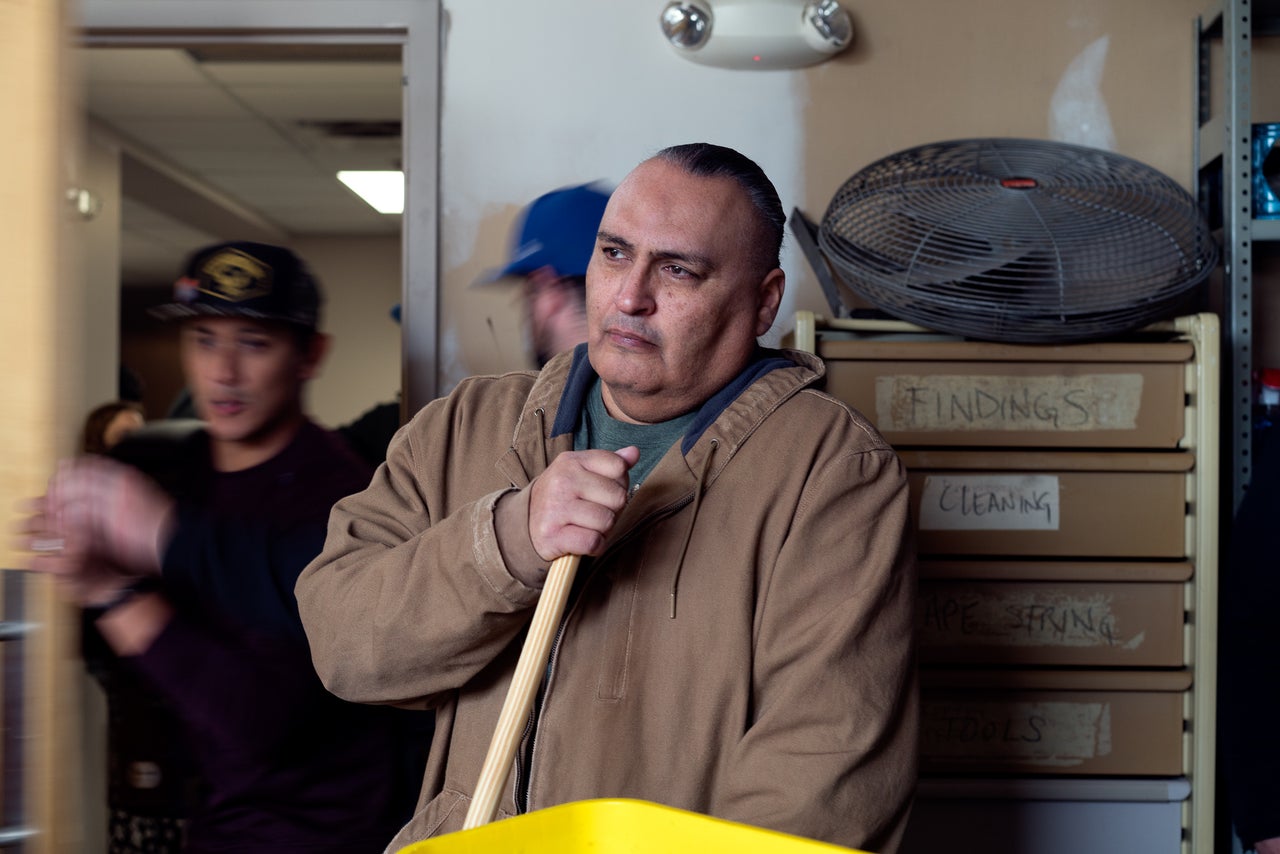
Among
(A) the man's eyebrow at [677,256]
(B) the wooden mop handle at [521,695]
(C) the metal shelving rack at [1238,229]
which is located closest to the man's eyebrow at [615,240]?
(A) the man's eyebrow at [677,256]

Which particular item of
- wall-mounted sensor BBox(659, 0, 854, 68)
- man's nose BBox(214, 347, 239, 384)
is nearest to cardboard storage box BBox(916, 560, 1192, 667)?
wall-mounted sensor BBox(659, 0, 854, 68)

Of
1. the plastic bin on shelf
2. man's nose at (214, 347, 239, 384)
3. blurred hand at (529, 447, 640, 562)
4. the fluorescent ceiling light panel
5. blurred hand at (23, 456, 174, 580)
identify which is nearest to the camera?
the plastic bin on shelf

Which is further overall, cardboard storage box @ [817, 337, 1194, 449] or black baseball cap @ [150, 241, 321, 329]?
cardboard storage box @ [817, 337, 1194, 449]

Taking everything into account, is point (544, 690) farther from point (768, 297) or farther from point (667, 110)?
point (667, 110)

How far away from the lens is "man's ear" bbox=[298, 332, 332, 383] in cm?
176

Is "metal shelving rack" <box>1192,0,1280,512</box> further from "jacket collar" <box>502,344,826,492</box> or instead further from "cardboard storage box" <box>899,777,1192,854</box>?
"jacket collar" <box>502,344,826,492</box>

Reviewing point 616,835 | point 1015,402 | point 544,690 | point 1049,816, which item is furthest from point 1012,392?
point 616,835

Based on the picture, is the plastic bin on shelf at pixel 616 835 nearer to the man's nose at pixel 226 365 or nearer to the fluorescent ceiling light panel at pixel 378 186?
the man's nose at pixel 226 365

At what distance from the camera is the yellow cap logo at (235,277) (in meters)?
1.70

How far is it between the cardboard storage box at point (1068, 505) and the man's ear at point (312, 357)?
40.7 inches

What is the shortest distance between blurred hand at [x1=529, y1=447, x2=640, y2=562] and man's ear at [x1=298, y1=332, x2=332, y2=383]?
0.81 metres

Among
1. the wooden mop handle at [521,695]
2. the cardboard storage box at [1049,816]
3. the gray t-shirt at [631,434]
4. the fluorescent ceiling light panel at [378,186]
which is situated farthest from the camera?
the fluorescent ceiling light panel at [378,186]

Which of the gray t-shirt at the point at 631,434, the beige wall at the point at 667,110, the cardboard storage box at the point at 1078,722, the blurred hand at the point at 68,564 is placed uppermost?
the beige wall at the point at 667,110

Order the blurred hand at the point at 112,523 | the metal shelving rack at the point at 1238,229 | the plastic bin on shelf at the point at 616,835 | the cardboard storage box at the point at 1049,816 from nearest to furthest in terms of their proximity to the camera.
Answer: the plastic bin on shelf at the point at 616,835 → the blurred hand at the point at 112,523 → the cardboard storage box at the point at 1049,816 → the metal shelving rack at the point at 1238,229
